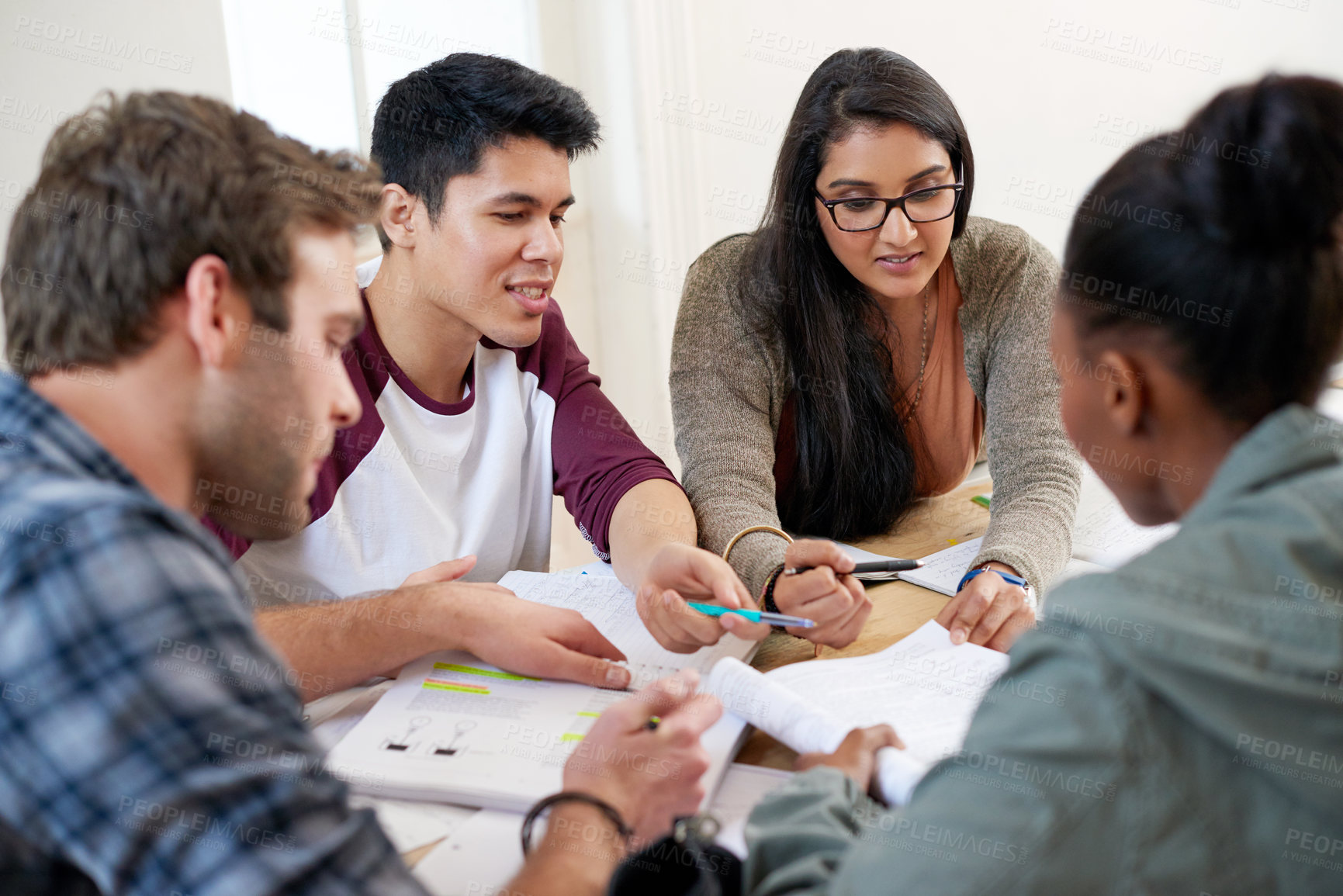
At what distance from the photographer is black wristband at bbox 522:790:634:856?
0.84m

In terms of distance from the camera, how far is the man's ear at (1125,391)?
0.77 metres

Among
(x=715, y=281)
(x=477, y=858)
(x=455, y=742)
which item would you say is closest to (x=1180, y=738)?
(x=477, y=858)

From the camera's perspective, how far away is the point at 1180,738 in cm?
63

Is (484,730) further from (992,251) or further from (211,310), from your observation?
→ (992,251)

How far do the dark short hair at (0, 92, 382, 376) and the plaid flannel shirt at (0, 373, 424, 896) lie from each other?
0.53 ft

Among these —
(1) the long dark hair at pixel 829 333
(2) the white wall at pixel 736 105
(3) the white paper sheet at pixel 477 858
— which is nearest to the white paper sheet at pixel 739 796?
(3) the white paper sheet at pixel 477 858

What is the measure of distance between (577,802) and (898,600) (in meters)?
0.65

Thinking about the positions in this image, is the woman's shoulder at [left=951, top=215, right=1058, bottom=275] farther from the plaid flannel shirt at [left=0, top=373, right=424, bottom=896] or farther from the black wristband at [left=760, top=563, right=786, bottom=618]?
the plaid flannel shirt at [left=0, top=373, right=424, bottom=896]

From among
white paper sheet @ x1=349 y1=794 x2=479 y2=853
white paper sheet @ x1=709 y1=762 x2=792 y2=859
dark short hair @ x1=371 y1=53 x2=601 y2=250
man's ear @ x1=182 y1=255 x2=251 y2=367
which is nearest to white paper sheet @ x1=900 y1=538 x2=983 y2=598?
white paper sheet @ x1=709 y1=762 x2=792 y2=859

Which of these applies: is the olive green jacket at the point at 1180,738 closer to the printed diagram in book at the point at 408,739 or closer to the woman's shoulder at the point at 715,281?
the printed diagram in book at the point at 408,739

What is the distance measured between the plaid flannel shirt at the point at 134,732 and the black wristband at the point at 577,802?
21 centimetres

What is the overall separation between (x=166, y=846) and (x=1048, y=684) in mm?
532

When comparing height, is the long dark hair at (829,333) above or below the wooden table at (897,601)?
above

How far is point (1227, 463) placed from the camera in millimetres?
696
